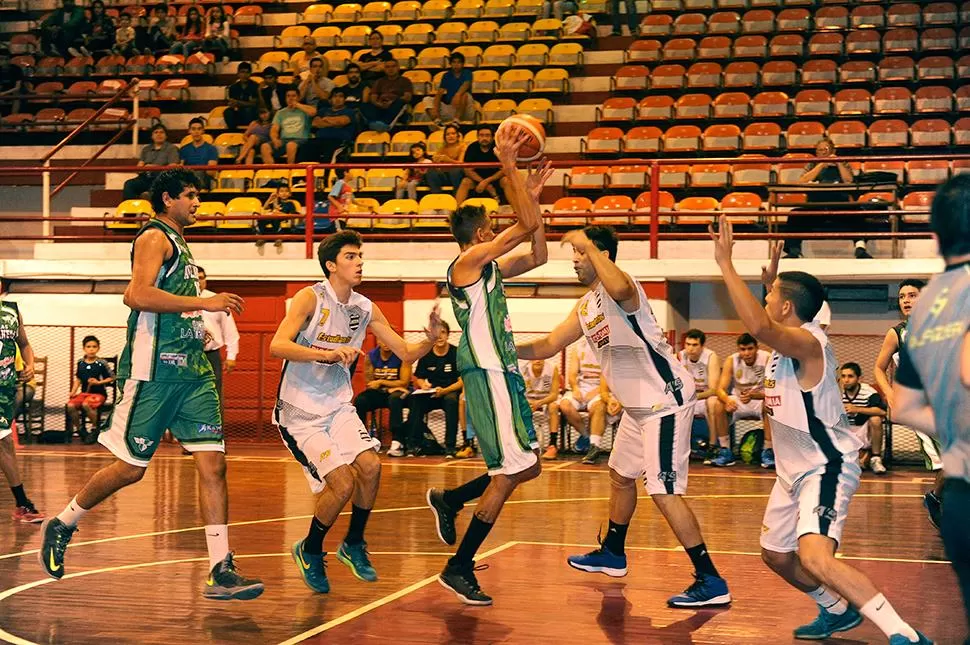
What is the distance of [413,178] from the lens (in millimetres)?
17578

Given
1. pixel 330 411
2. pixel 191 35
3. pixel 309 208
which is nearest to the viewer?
pixel 330 411

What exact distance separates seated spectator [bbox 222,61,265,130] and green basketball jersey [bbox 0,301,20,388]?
429 inches

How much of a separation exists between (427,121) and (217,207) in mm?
3745

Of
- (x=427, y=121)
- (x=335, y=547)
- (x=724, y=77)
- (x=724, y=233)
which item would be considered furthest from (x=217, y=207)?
(x=724, y=233)

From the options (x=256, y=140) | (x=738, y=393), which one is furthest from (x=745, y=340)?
(x=256, y=140)

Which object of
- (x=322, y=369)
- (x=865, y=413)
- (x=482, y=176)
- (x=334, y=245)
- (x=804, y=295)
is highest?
(x=482, y=176)

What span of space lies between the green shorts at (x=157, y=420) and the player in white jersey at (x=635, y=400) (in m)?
1.76

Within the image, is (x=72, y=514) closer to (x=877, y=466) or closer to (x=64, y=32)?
(x=877, y=466)

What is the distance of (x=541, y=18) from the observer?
21.6 metres

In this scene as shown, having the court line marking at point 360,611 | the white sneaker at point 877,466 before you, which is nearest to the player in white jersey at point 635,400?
the court line marking at point 360,611

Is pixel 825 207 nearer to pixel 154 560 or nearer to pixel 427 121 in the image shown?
pixel 427 121

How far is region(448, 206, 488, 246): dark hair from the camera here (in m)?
6.67

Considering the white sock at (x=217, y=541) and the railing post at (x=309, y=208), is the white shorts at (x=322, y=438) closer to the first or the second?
Answer: the white sock at (x=217, y=541)

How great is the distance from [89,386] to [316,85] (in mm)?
6260
